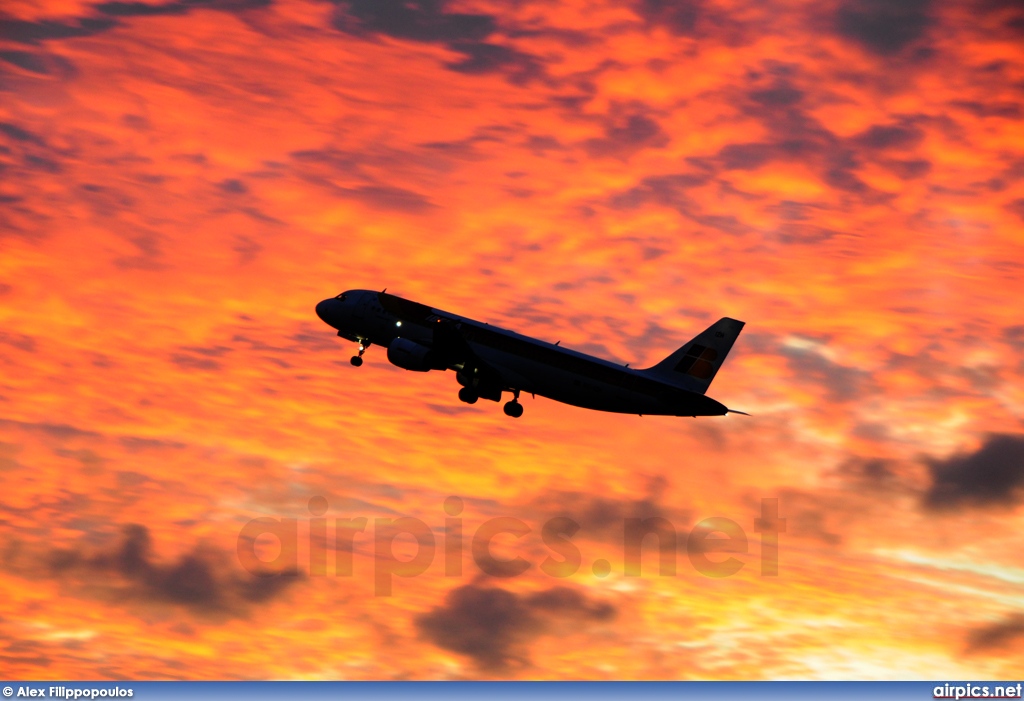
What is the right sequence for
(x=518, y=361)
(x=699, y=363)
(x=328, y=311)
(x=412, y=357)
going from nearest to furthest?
1. (x=699, y=363)
2. (x=518, y=361)
3. (x=412, y=357)
4. (x=328, y=311)

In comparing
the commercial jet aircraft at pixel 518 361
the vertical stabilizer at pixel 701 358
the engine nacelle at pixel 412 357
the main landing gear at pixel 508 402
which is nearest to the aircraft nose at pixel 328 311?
the commercial jet aircraft at pixel 518 361

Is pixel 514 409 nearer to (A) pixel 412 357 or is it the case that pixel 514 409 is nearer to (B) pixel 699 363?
(A) pixel 412 357

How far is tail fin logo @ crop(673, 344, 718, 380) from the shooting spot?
226 ft

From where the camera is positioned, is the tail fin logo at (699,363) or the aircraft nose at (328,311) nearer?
the tail fin logo at (699,363)

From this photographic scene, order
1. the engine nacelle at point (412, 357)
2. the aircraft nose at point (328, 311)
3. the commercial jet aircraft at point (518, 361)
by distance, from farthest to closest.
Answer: the aircraft nose at point (328, 311), the engine nacelle at point (412, 357), the commercial jet aircraft at point (518, 361)

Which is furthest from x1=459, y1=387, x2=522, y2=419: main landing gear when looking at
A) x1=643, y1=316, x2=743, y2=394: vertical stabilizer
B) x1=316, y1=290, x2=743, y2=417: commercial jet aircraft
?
x1=643, y1=316, x2=743, y2=394: vertical stabilizer

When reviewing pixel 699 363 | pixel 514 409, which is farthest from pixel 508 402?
pixel 699 363

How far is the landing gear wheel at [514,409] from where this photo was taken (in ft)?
245

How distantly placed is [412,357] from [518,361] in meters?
7.51

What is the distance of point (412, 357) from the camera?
7350 cm

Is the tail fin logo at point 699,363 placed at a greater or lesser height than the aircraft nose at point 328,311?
lesser

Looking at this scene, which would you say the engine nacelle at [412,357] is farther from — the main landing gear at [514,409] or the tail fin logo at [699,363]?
the tail fin logo at [699,363]

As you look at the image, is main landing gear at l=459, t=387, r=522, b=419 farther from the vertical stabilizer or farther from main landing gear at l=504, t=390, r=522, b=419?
the vertical stabilizer

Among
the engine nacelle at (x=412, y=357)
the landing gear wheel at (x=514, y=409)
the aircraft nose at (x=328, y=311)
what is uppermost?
the aircraft nose at (x=328, y=311)
